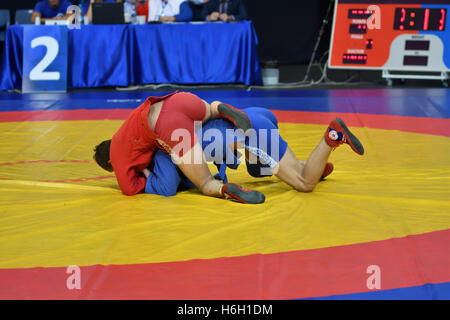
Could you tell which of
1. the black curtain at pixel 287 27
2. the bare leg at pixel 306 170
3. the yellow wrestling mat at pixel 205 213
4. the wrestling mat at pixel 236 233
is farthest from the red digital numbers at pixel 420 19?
the bare leg at pixel 306 170

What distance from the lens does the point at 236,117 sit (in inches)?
111

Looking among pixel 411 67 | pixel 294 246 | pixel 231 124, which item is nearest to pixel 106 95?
pixel 411 67

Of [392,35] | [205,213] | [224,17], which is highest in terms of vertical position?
[224,17]

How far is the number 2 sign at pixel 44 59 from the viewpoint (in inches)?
288

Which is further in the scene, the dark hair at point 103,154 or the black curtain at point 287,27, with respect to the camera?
the black curtain at point 287,27

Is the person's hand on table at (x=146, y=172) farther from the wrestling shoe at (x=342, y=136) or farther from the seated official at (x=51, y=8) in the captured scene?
the seated official at (x=51, y=8)

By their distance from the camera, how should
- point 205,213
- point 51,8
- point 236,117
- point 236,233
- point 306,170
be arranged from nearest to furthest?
point 236,233 → point 205,213 → point 236,117 → point 306,170 → point 51,8

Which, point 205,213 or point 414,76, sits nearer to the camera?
point 205,213

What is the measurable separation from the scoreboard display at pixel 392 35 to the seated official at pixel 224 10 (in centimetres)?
124

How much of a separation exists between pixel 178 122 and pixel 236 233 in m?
0.65

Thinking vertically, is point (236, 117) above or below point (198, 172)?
above

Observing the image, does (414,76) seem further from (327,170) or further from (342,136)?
(342,136)

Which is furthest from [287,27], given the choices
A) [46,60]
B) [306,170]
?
[306,170]

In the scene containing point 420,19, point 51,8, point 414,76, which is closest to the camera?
point 420,19
